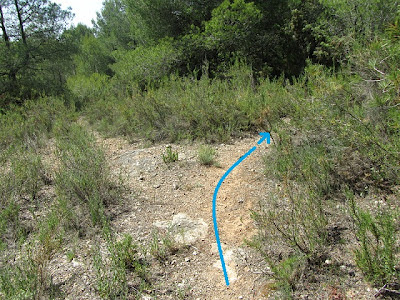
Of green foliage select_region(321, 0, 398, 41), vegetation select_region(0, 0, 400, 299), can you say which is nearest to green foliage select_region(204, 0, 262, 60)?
vegetation select_region(0, 0, 400, 299)

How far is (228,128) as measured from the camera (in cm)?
517

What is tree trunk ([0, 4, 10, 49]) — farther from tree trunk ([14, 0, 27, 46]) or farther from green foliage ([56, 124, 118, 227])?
green foliage ([56, 124, 118, 227])

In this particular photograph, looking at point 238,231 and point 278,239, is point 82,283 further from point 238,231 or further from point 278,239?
point 278,239

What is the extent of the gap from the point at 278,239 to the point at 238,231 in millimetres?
452

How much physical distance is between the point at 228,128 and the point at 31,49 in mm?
7392

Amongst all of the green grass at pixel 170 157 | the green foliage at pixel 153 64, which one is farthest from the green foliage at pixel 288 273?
the green foliage at pixel 153 64

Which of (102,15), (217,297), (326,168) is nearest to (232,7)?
(326,168)

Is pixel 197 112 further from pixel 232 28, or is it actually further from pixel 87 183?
pixel 232 28

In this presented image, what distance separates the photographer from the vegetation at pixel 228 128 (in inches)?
99.9

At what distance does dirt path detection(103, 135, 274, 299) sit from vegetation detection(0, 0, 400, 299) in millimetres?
165

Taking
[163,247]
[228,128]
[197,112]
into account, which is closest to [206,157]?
[228,128]

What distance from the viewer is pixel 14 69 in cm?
933

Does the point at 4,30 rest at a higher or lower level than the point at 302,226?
higher

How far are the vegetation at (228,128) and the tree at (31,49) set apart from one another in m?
0.04
